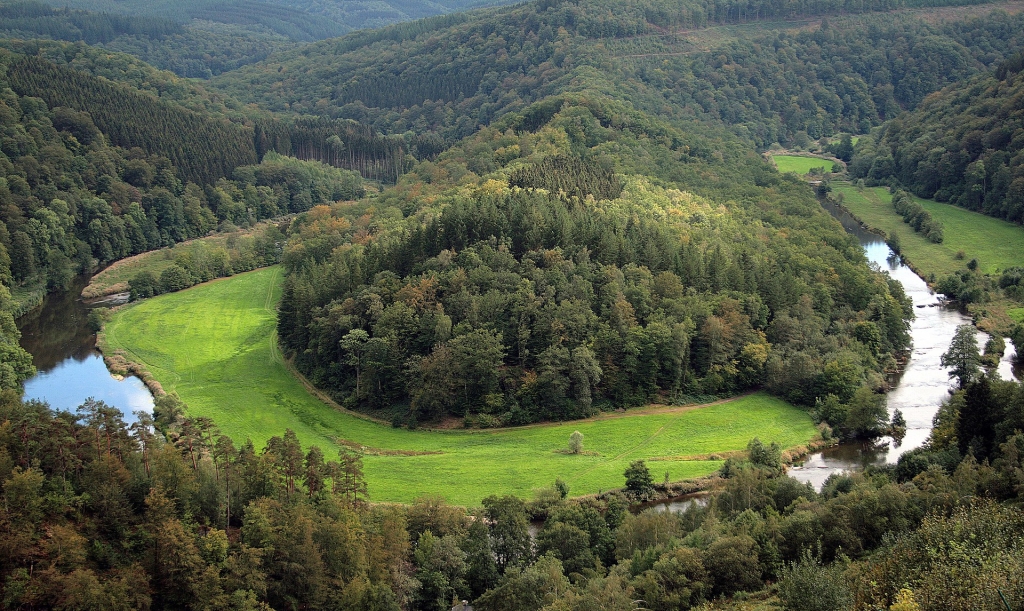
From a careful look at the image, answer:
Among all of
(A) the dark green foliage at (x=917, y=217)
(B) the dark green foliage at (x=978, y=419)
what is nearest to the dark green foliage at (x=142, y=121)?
(A) the dark green foliage at (x=917, y=217)

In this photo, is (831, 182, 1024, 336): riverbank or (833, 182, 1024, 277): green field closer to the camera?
(831, 182, 1024, 336): riverbank

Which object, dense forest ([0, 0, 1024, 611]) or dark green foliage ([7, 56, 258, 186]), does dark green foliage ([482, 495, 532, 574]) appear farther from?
dark green foliage ([7, 56, 258, 186])

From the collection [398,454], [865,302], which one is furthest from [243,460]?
[865,302]

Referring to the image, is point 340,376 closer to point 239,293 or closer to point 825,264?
point 239,293

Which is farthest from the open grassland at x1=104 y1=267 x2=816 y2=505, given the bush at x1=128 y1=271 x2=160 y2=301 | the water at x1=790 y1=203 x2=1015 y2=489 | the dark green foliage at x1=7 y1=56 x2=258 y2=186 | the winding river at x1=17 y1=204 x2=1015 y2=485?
the dark green foliage at x1=7 y1=56 x2=258 y2=186

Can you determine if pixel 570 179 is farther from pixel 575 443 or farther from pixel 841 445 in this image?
pixel 841 445

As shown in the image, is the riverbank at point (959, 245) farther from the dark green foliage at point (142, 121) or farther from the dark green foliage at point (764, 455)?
the dark green foliage at point (142, 121)
